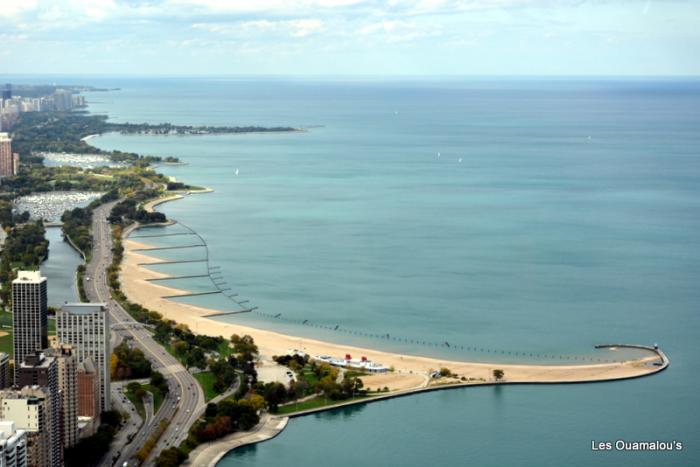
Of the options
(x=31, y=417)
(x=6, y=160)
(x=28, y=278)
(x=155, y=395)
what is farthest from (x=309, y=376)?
(x=6, y=160)

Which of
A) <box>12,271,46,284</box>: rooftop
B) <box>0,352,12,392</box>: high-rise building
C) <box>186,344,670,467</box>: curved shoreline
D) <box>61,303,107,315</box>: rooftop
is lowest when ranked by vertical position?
<box>186,344,670,467</box>: curved shoreline

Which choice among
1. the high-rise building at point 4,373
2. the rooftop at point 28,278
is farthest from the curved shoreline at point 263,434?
the rooftop at point 28,278

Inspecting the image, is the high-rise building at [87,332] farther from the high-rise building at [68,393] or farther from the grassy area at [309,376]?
the grassy area at [309,376]

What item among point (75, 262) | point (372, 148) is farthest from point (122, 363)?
point (372, 148)

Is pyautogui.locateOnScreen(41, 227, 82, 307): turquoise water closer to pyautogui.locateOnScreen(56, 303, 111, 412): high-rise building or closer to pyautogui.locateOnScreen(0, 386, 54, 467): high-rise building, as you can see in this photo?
pyautogui.locateOnScreen(56, 303, 111, 412): high-rise building

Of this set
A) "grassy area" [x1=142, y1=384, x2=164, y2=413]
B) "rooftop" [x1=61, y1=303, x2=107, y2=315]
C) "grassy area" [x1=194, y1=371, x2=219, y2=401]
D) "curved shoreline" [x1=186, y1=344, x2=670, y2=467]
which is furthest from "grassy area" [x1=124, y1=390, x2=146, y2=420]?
"rooftop" [x1=61, y1=303, x2=107, y2=315]

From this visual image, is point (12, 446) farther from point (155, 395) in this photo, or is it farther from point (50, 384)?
point (155, 395)

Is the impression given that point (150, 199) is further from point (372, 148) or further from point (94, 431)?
point (94, 431)
